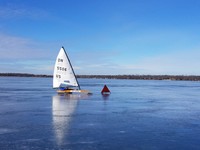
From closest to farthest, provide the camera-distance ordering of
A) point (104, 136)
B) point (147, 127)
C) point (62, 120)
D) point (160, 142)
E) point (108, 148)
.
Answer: point (108, 148) → point (160, 142) → point (104, 136) → point (147, 127) → point (62, 120)

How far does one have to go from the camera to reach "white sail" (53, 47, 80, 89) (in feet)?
132

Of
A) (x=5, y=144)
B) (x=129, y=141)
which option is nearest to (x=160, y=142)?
(x=129, y=141)

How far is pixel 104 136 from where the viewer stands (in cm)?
1325

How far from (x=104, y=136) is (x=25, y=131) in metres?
4.06

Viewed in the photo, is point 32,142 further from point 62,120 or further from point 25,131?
point 62,120

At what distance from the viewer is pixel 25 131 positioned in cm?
1398

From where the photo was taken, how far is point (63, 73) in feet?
132

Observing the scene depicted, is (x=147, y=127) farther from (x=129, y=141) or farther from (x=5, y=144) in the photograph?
(x=5, y=144)

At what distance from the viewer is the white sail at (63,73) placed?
40.2 meters

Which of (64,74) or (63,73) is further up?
(63,73)

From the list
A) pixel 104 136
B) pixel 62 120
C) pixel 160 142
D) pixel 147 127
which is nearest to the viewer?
pixel 160 142

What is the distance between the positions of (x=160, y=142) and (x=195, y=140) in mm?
1780

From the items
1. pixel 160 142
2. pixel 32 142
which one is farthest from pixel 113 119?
pixel 32 142

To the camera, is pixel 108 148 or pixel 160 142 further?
pixel 160 142
